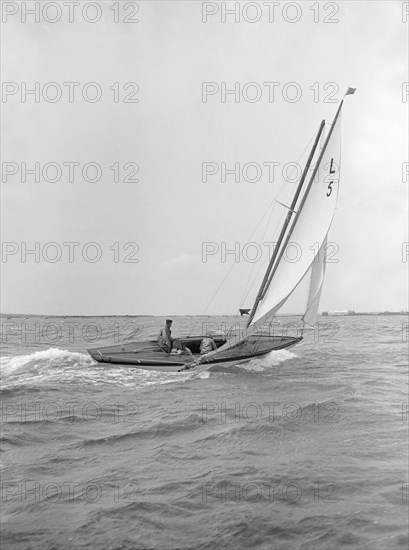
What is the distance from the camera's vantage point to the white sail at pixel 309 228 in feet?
74.9

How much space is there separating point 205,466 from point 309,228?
15628 mm

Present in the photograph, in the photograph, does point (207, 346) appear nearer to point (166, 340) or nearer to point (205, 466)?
point (166, 340)

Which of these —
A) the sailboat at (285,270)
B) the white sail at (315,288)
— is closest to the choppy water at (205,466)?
the sailboat at (285,270)

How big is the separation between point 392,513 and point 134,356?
17.3 m

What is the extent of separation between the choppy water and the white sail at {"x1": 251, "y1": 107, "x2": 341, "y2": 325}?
16.0ft

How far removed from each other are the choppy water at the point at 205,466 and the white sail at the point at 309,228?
487 centimetres

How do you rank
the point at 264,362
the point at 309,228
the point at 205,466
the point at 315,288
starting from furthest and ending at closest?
the point at 315,288 < the point at 264,362 < the point at 309,228 < the point at 205,466

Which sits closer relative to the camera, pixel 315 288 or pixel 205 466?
pixel 205 466

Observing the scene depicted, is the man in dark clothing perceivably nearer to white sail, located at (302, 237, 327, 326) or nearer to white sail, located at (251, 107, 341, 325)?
white sail, located at (251, 107, 341, 325)

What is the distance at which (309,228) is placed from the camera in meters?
23.4

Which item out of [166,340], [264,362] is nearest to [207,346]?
[166,340]

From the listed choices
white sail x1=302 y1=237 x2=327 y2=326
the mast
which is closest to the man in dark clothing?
the mast

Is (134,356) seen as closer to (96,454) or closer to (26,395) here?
(26,395)

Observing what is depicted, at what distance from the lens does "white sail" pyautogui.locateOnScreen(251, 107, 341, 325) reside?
22.8 meters
